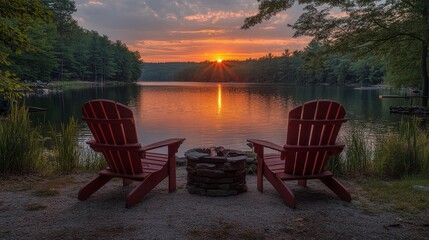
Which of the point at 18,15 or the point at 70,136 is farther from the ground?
the point at 18,15

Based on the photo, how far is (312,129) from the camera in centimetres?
388

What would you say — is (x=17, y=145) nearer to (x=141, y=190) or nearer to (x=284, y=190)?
(x=141, y=190)

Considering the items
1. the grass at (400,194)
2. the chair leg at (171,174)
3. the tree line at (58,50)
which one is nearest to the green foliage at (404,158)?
the grass at (400,194)

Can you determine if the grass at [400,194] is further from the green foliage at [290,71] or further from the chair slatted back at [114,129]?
the green foliage at [290,71]

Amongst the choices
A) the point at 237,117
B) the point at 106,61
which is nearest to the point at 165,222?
the point at 237,117

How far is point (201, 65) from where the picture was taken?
7564 inches

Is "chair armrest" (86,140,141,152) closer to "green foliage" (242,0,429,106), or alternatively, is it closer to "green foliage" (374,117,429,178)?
"green foliage" (374,117,429,178)

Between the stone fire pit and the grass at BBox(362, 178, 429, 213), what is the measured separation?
1530mm

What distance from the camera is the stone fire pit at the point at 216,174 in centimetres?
420

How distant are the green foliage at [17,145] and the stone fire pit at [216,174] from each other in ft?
8.49

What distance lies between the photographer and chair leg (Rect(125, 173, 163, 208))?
3.81m

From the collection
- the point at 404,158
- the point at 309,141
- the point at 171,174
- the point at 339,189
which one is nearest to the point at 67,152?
the point at 171,174

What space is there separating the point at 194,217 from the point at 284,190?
1051mm

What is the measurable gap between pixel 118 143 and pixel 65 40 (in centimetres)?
7120
